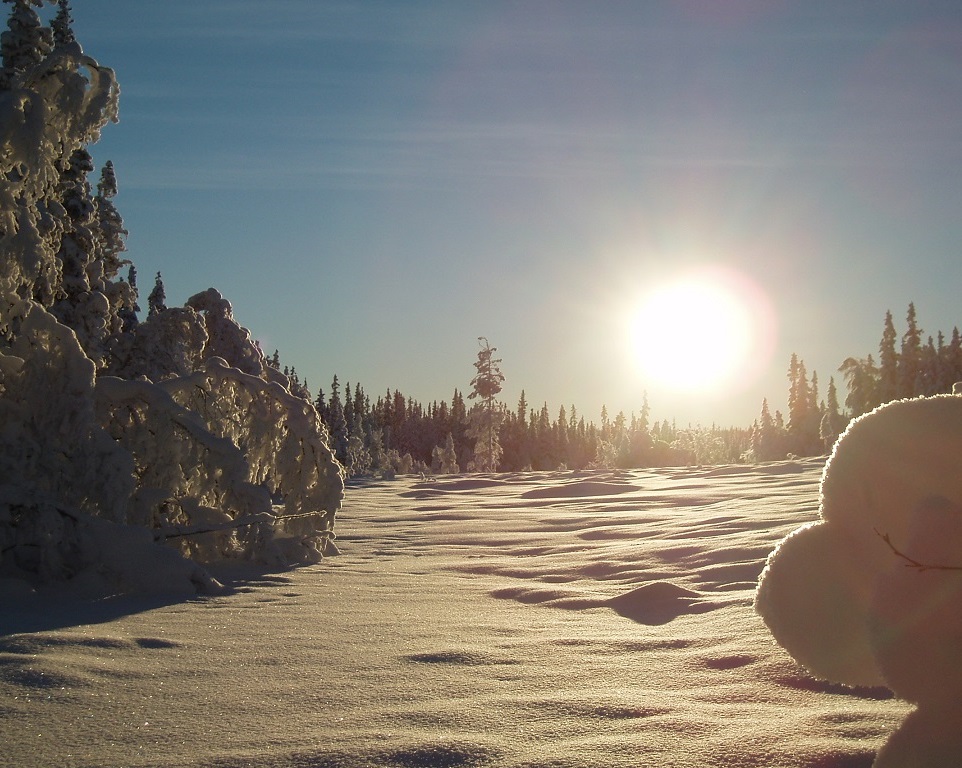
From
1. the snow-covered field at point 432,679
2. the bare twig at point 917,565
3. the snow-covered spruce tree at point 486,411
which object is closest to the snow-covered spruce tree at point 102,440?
the snow-covered field at point 432,679

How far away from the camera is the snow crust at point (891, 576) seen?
4.62 ft

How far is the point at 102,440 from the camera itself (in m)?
4.92

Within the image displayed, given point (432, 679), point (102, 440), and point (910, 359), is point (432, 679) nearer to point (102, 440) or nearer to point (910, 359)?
point (102, 440)

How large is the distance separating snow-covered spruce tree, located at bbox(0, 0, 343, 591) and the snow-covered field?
482 mm

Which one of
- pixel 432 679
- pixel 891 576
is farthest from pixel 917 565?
pixel 432 679

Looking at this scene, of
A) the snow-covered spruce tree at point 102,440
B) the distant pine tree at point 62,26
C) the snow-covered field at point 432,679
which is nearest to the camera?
the snow-covered field at point 432,679

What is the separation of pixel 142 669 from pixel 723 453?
87918 millimetres

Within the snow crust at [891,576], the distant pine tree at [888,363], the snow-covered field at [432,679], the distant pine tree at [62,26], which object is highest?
the distant pine tree at [62,26]

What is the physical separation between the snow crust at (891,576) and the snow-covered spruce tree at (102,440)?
12.3ft

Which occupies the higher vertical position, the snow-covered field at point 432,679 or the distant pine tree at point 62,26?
the distant pine tree at point 62,26

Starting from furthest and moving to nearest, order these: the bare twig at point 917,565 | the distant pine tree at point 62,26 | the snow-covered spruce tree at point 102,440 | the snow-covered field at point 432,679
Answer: the distant pine tree at point 62,26 < the snow-covered spruce tree at point 102,440 < the snow-covered field at point 432,679 < the bare twig at point 917,565

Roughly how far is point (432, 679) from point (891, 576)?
1629mm

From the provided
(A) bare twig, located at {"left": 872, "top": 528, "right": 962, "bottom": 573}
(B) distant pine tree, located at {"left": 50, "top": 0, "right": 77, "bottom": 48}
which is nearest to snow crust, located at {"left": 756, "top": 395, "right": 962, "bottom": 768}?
(A) bare twig, located at {"left": 872, "top": 528, "right": 962, "bottom": 573}

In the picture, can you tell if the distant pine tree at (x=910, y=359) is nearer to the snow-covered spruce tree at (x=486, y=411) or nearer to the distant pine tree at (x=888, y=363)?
the distant pine tree at (x=888, y=363)
